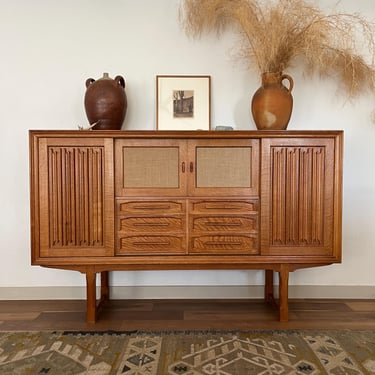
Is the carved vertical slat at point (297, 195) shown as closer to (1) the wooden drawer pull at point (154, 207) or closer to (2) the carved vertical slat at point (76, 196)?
(1) the wooden drawer pull at point (154, 207)

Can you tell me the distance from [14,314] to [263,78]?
6.88ft

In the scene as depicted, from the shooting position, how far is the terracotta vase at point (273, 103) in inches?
76.9

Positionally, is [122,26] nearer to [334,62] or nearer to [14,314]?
[334,62]

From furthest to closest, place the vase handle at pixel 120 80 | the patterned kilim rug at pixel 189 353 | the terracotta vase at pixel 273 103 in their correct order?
the vase handle at pixel 120 80 < the terracotta vase at pixel 273 103 < the patterned kilim rug at pixel 189 353

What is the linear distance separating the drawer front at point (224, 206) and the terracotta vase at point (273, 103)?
1.54ft

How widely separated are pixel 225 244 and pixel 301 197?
0.49 meters

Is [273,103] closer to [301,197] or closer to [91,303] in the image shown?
[301,197]

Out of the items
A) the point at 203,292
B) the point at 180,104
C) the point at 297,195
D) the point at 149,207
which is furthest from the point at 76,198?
the point at 297,195

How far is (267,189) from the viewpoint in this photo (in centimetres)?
187

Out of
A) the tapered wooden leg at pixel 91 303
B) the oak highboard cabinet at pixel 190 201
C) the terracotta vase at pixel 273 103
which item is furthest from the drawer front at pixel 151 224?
the terracotta vase at pixel 273 103

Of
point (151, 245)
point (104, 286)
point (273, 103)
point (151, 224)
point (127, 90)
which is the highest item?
point (127, 90)

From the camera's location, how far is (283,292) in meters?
1.95

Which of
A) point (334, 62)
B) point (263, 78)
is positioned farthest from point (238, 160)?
point (334, 62)

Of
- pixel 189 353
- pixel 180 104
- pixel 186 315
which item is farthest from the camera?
pixel 180 104
